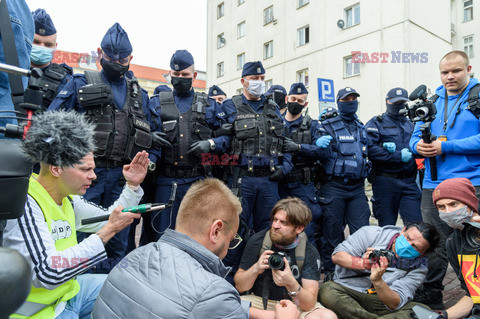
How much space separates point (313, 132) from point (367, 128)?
2.68ft

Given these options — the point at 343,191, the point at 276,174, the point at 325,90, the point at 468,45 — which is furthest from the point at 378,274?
the point at 468,45

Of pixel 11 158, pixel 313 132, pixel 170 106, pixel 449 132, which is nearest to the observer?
Result: pixel 11 158

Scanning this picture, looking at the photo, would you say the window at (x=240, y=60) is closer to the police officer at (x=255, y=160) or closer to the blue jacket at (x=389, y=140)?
the blue jacket at (x=389, y=140)

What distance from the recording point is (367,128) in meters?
5.30

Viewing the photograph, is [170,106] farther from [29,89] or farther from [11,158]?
[11,158]

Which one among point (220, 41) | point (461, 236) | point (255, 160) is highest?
point (220, 41)

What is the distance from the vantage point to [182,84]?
418cm

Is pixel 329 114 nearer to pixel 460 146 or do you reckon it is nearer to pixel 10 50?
pixel 460 146

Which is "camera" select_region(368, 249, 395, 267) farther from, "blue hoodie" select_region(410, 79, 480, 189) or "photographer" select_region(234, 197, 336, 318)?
"blue hoodie" select_region(410, 79, 480, 189)

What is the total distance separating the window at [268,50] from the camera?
73.5ft

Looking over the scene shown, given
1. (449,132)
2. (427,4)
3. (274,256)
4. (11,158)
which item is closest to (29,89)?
(11,158)

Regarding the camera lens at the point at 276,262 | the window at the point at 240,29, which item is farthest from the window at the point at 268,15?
the camera lens at the point at 276,262

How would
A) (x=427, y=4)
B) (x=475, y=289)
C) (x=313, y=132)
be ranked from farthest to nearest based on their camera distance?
(x=427, y=4)
(x=313, y=132)
(x=475, y=289)

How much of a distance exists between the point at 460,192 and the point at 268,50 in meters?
20.9
